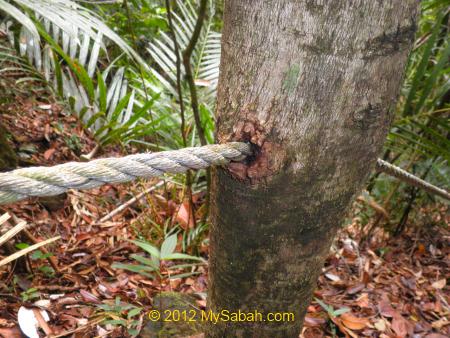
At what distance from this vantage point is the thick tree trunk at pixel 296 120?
1.60 ft

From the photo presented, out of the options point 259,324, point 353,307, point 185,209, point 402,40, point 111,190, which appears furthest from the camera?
point 111,190

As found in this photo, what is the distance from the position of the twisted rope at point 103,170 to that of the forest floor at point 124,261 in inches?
27.8

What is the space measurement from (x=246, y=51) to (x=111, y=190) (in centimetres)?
157

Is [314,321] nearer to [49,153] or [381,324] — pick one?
[381,324]

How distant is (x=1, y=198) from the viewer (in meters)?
0.38

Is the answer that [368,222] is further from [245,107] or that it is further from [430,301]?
[245,107]

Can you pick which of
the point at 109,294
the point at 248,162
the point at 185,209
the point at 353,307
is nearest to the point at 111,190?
the point at 185,209

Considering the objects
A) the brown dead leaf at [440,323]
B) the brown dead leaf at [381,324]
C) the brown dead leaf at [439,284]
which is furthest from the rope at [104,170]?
the brown dead leaf at [439,284]

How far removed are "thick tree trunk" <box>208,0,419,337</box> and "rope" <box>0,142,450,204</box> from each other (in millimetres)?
67

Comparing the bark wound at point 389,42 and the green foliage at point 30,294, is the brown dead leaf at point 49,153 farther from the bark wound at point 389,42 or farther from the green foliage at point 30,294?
the bark wound at point 389,42

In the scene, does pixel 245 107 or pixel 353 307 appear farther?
pixel 353 307

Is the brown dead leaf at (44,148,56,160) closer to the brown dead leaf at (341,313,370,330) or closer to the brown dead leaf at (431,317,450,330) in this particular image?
the brown dead leaf at (341,313,370,330)

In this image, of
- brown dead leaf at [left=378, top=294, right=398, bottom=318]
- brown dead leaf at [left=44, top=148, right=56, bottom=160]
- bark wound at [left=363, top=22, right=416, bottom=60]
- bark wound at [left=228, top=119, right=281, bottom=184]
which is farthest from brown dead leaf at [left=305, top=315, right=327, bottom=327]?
brown dead leaf at [left=44, top=148, right=56, bottom=160]

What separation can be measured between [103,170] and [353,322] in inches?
48.8
